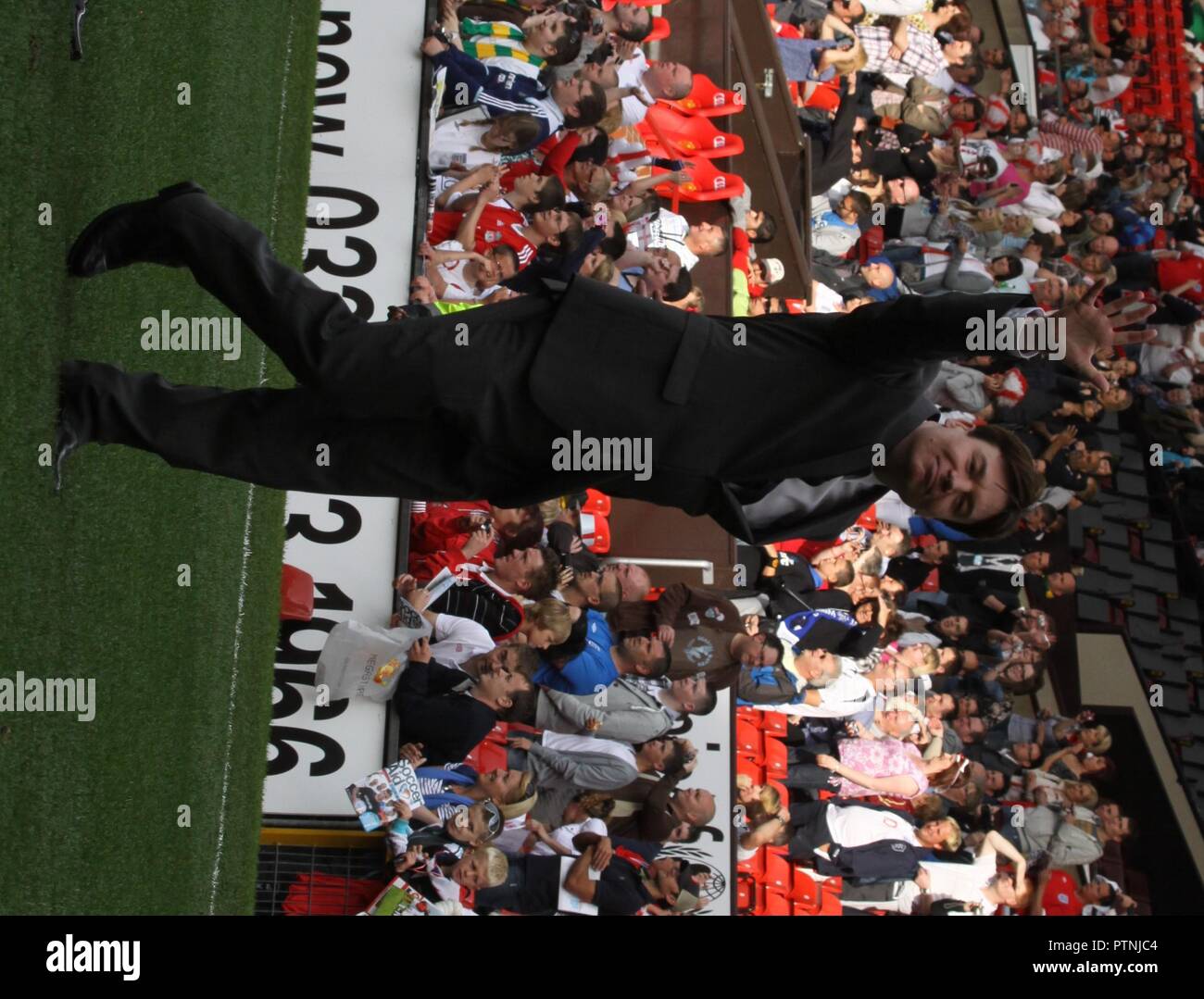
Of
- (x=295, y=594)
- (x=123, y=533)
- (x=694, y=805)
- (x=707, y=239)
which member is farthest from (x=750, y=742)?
(x=123, y=533)

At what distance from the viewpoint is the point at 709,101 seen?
9.07m

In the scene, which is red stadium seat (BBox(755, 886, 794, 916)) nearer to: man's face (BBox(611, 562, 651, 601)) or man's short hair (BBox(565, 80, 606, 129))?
man's face (BBox(611, 562, 651, 601))

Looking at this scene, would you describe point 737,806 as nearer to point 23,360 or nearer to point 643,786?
point 643,786

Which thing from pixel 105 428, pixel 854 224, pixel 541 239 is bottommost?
pixel 105 428

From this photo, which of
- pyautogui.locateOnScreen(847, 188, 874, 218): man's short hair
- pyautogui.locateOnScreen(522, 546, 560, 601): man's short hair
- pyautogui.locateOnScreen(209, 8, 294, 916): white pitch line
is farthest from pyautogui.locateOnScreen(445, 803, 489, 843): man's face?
pyautogui.locateOnScreen(847, 188, 874, 218): man's short hair

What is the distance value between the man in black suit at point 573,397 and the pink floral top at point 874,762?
562cm

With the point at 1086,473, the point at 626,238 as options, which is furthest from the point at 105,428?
the point at 1086,473

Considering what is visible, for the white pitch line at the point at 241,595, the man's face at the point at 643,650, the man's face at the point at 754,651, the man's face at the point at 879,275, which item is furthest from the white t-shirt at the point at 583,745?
the man's face at the point at 879,275

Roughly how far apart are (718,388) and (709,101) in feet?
21.2

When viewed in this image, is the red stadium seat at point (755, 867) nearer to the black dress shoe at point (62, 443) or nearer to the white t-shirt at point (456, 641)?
the white t-shirt at point (456, 641)

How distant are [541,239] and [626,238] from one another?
698 mm

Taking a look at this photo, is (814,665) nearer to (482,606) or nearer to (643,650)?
(643,650)

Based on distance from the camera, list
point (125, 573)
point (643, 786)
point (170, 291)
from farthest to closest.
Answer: point (643, 786) → point (170, 291) → point (125, 573)

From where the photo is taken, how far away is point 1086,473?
10.9 meters
